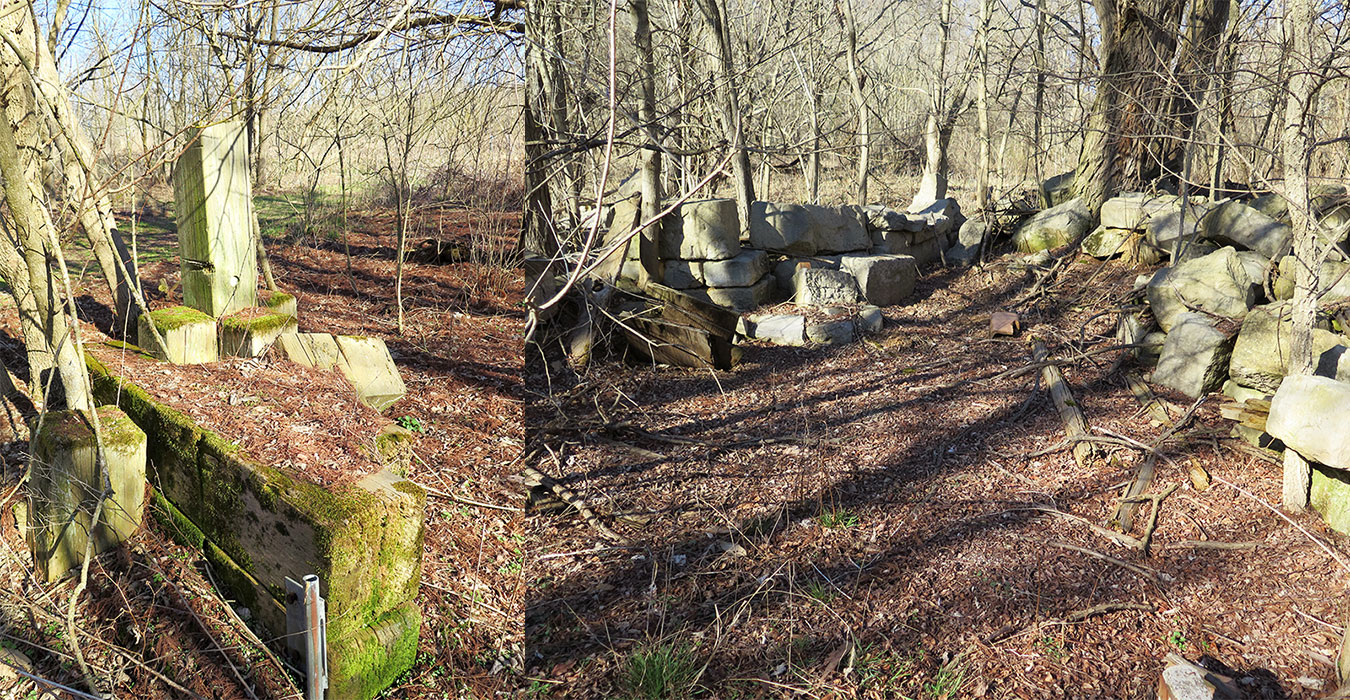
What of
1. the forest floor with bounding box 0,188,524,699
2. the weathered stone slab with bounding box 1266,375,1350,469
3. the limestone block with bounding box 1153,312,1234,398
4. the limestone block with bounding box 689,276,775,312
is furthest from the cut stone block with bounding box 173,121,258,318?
the limestone block with bounding box 1153,312,1234,398

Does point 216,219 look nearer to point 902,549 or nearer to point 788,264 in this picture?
point 902,549

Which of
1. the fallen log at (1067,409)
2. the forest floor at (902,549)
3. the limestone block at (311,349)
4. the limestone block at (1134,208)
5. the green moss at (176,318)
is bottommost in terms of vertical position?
the forest floor at (902,549)

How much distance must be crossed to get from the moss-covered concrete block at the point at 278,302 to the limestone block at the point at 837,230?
5.27 metres

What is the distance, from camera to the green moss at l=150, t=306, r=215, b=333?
4109mm

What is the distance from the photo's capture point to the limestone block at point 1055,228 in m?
8.70

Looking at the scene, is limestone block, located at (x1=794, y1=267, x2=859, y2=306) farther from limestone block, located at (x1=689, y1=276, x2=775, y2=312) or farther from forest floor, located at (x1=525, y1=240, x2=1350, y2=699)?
forest floor, located at (x1=525, y1=240, x2=1350, y2=699)

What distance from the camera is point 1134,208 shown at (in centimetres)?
792

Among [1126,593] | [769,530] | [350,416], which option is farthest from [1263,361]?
[350,416]

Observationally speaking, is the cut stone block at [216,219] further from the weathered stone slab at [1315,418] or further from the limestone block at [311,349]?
the weathered stone slab at [1315,418]

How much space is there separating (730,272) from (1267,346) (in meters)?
4.13

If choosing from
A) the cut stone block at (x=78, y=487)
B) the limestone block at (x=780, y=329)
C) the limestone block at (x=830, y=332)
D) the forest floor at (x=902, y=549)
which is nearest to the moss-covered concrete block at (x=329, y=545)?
the cut stone block at (x=78, y=487)

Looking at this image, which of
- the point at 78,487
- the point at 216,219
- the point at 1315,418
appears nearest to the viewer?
the point at 78,487

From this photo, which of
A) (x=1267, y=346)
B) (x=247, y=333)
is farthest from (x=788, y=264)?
(x=247, y=333)

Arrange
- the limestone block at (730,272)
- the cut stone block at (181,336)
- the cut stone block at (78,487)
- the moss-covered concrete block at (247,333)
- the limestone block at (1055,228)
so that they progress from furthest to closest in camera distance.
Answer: the limestone block at (1055,228), the limestone block at (730,272), the moss-covered concrete block at (247,333), the cut stone block at (181,336), the cut stone block at (78,487)
